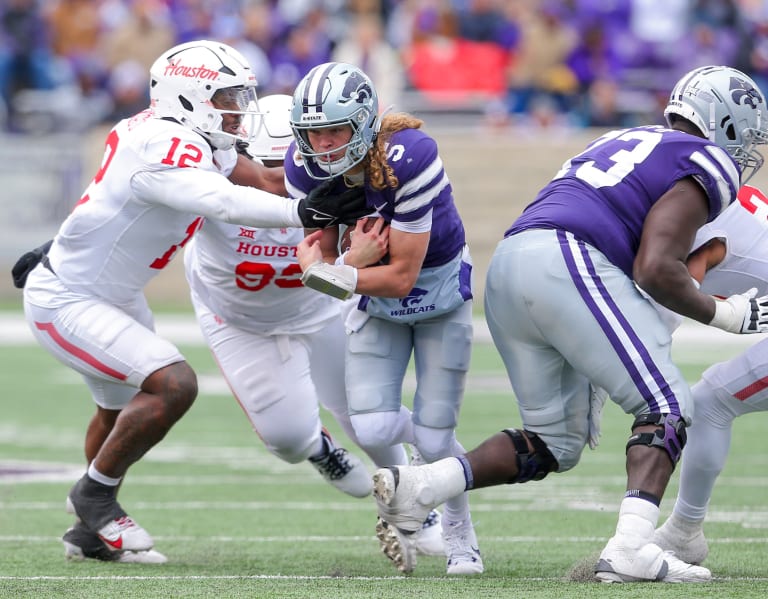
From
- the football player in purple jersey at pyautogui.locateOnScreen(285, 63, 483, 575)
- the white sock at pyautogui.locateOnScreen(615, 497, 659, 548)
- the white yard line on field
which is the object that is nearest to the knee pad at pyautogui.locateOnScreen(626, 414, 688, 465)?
the white sock at pyautogui.locateOnScreen(615, 497, 659, 548)

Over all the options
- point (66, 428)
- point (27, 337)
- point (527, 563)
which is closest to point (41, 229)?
point (27, 337)

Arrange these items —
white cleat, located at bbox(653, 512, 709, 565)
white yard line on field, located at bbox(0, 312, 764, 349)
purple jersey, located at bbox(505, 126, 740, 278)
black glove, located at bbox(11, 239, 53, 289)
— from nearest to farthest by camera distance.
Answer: purple jersey, located at bbox(505, 126, 740, 278) < white cleat, located at bbox(653, 512, 709, 565) < black glove, located at bbox(11, 239, 53, 289) < white yard line on field, located at bbox(0, 312, 764, 349)

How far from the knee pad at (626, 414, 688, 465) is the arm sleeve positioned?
137cm

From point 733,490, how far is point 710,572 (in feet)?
7.19

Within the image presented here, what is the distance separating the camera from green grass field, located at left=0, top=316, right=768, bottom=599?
14.7ft

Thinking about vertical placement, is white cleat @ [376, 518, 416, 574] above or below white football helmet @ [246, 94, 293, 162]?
below

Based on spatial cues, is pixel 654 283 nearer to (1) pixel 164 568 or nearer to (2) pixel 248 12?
(1) pixel 164 568

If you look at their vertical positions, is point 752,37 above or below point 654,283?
below

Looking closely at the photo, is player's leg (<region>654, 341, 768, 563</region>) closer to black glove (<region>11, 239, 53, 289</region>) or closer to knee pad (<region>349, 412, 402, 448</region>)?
knee pad (<region>349, 412, 402, 448</region>)

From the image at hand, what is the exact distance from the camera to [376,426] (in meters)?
5.00

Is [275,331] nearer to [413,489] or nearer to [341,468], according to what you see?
[341,468]

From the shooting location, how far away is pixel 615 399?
4461mm

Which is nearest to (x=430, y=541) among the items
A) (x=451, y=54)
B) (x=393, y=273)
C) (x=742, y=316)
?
(x=393, y=273)

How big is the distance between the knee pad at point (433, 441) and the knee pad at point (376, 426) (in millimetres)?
82
